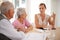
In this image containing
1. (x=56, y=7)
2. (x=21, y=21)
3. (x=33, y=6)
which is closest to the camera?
(x=21, y=21)

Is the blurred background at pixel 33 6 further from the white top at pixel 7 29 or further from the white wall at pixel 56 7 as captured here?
the white top at pixel 7 29

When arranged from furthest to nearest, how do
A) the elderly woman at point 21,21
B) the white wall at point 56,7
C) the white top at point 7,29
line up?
the white wall at point 56,7 → the elderly woman at point 21,21 → the white top at point 7,29

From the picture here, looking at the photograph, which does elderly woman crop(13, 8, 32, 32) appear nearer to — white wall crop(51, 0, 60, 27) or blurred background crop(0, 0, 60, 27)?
blurred background crop(0, 0, 60, 27)

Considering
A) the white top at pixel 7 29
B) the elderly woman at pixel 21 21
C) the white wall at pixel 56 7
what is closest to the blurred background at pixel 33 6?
the white wall at pixel 56 7

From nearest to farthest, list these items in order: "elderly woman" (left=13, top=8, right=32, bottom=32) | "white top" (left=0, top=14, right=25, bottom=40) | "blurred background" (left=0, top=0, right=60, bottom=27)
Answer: "white top" (left=0, top=14, right=25, bottom=40) < "elderly woman" (left=13, top=8, right=32, bottom=32) < "blurred background" (left=0, top=0, right=60, bottom=27)

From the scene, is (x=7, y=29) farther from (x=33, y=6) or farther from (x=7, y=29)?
(x=33, y=6)

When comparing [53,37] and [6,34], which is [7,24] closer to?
[6,34]

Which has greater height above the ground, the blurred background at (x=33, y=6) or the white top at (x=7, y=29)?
the blurred background at (x=33, y=6)

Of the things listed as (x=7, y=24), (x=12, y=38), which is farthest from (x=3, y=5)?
(x=12, y=38)

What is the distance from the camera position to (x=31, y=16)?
4371 millimetres

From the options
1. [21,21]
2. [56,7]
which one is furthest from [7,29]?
[56,7]

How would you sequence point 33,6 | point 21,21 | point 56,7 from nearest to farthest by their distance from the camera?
1. point 21,21
2. point 33,6
3. point 56,7

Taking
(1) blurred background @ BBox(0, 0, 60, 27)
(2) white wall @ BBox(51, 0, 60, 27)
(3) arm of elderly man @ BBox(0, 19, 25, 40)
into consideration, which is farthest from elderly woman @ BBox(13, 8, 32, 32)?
(2) white wall @ BBox(51, 0, 60, 27)

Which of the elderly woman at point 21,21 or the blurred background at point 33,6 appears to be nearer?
the elderly woman at point 21,21
